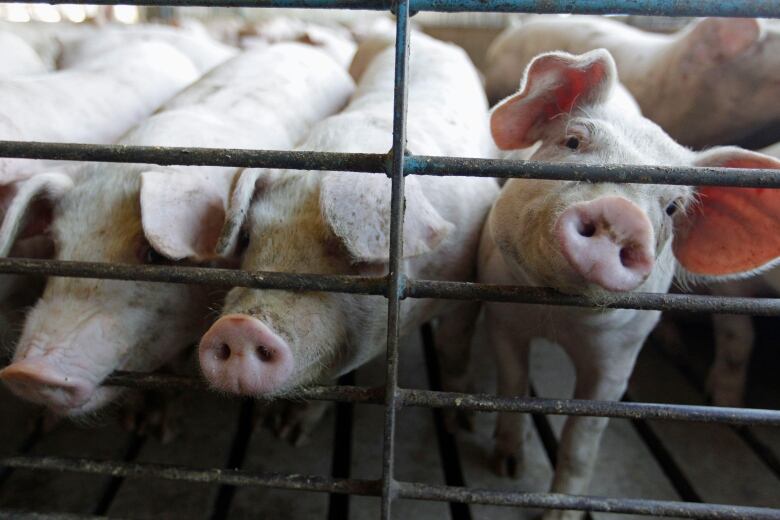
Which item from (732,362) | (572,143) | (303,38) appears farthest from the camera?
(303,38)

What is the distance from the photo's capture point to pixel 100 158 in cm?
117

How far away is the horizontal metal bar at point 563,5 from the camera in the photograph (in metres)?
1.03

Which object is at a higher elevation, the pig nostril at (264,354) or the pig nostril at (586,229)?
the pig nostril at (586,229)

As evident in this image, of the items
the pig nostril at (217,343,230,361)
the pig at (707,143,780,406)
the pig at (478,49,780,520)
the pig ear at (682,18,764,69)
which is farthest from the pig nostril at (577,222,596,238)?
the pig ear at (682,18,764,69)

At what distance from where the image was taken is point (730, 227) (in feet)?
4.84

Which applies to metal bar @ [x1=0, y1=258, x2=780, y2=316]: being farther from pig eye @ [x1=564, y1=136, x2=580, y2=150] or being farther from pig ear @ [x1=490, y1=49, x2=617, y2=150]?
pig ear @ [x1=490, y1=49, x2=617, y2=150]

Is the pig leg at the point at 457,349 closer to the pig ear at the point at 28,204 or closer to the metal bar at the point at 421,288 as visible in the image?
the metal bar at the point at 421,288

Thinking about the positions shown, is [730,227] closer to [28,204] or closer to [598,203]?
[598,203]

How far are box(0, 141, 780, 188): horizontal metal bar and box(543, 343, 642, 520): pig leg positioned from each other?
0.75m

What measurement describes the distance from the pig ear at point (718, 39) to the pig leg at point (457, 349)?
64.1 inches

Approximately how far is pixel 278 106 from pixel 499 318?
3.37 feet

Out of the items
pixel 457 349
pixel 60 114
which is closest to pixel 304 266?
pixel 457 349

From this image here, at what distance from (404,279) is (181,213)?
1.91 feet

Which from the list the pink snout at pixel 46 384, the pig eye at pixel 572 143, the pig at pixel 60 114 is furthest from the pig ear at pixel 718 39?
the pink snout at pixel 46 384
